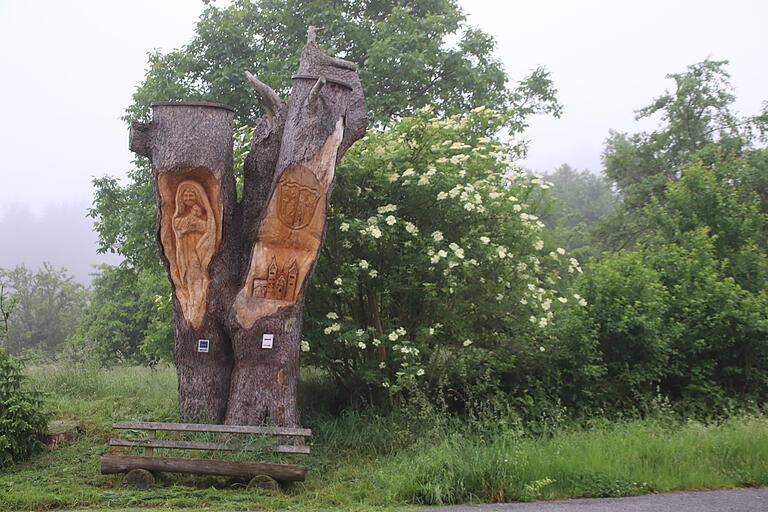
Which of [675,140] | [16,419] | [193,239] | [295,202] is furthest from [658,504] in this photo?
[675,140]

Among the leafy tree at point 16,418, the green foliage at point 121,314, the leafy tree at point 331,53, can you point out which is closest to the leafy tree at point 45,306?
the green foliage at point 121,314

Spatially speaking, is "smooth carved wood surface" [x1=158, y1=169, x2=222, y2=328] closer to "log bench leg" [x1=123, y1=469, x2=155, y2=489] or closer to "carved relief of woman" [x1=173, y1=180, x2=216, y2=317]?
"carved relief of woman" [x1=173, y1=180, x2=216, y2=317]

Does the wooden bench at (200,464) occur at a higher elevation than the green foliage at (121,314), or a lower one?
lower

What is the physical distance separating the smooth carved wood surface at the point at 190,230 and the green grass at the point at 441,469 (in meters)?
2.11

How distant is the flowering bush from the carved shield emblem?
→ 1148 millimetres

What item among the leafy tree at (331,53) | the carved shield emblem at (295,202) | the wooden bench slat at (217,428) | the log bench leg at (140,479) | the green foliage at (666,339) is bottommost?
the log bench leg at (140,479)

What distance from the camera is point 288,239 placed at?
7.61m

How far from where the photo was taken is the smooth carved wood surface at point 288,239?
7.50m

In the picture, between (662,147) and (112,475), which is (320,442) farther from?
(662,147)

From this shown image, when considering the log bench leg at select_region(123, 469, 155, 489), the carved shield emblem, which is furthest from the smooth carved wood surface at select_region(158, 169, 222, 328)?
the log bench leg at select_region(123, 469, 155, 489)

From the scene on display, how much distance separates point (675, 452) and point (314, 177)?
5.01 meters

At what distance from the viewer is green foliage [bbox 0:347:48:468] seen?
7.08 meters

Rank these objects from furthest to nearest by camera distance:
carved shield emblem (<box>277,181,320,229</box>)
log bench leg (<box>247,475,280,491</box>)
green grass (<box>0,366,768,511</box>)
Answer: carved shield emblem (<box>277,181,320,229</box>)
log bench leg (<box>247,475,280,491</box>)
green grass (<box>0,366,768,511</box>)

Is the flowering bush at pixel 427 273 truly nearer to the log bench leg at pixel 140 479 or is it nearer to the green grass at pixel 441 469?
the green grass at pixel 441 469
